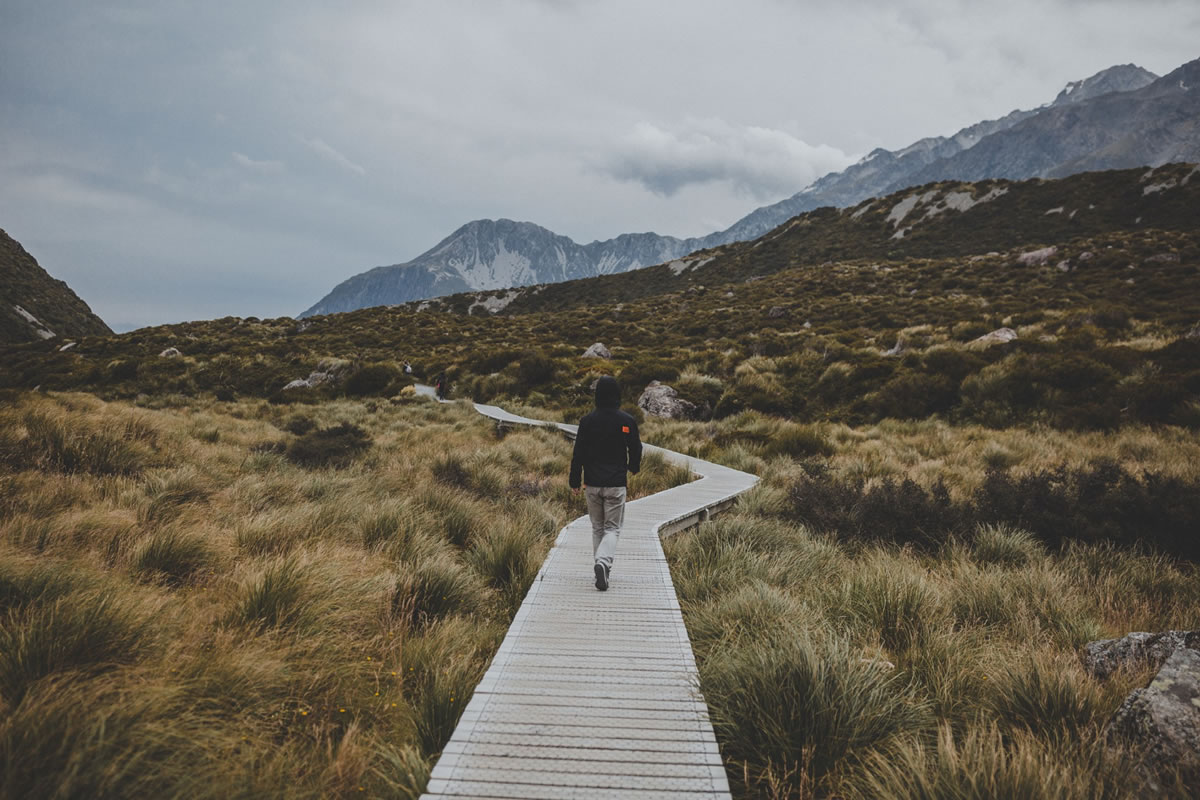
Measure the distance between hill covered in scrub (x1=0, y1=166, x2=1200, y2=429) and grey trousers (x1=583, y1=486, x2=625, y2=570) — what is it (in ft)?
40.9

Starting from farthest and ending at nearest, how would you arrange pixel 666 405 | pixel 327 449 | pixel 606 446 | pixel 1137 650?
pixel 666 405 → pixel 327 449 → pixel 606 446 → pixel 1137 650

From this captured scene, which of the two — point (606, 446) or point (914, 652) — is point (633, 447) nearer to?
point (606, 446)

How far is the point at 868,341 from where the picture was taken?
2242cm

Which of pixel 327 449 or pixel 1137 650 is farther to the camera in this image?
pixel 327 449

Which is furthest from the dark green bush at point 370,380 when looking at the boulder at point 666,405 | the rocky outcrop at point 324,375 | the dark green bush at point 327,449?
the boulder at point 666,405

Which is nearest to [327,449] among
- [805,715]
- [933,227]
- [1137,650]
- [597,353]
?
[805,715]

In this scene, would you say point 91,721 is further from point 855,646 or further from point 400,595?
point 855,646

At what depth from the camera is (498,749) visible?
2.58m

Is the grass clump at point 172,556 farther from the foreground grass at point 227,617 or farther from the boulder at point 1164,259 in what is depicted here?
the boulder at point 1164,259

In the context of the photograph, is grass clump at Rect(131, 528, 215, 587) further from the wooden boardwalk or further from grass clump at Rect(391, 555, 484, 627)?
the wooden boardwalk

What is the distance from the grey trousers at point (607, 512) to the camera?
492cm

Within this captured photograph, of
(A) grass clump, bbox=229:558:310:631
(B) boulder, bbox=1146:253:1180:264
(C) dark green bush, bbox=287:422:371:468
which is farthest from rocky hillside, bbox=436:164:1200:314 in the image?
(A) grass clump, bbox=229:558:310:631

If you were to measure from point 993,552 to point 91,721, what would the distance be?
24.8ft

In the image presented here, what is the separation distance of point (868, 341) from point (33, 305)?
91.8 metres
